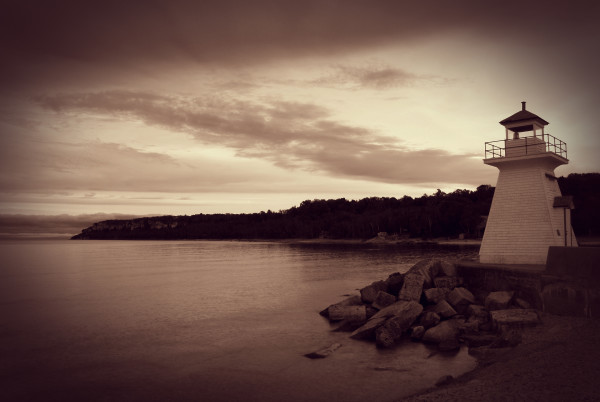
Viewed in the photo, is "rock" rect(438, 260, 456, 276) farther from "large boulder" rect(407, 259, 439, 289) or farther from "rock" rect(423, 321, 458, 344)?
"rock" rect(423, 321, 458, 344)

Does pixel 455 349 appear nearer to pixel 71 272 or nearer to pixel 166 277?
pixel 166 277

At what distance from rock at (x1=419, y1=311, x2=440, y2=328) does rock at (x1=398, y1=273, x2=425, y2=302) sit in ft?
7.55

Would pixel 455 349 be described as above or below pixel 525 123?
below

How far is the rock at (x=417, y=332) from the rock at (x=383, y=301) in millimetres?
3742

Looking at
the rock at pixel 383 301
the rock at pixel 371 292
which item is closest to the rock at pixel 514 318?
the rock at pixel 383 301

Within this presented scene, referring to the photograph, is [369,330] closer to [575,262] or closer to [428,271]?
[428,271]

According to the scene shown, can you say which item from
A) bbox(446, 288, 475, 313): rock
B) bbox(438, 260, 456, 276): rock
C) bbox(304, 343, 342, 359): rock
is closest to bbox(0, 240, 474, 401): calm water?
bbox(304, 343, 342, 359): rock

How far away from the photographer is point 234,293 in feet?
123

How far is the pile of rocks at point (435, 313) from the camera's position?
17188 millimetres

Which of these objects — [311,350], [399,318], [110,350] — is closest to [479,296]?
[399,318]

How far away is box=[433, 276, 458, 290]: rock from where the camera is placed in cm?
2323

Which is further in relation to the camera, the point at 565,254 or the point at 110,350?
the point at 110,350

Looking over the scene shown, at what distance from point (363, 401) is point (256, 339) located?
9447mm

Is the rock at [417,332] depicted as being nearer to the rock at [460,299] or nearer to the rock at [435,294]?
the rock at [460,299]
